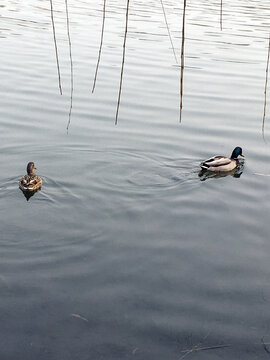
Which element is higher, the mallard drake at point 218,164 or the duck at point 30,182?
the mallard drake at point 218,164

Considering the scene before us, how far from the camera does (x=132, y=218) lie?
29.2ft

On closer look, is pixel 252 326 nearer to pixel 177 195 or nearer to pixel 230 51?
pixel 177 195

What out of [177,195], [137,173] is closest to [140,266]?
[177,195]

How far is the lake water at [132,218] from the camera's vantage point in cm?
630

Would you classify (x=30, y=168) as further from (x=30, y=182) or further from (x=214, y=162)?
(x=214, y=162)

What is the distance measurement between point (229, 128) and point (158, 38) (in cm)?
1208

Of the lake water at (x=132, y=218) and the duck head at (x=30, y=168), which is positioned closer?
the lake water at (x=132, y=218)

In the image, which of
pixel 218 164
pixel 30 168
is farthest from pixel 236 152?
pixel 30 168

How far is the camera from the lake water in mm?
6297

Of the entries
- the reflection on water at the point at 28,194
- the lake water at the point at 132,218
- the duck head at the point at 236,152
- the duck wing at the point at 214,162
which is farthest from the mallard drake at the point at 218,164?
the reflection on water at the point at 28,194

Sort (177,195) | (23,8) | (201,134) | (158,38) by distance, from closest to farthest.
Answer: (177,195)
(201,134)
(158,38)
(23,8)

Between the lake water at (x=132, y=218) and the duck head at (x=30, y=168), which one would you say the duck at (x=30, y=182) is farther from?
the lake water at (x=132, y=218)

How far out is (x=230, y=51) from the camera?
22734mm

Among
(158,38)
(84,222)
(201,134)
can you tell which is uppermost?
(158,38)
